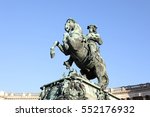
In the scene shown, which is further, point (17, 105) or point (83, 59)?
point (83, 59)

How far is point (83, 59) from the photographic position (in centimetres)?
2416

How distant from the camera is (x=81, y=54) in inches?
942

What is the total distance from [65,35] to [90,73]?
2.60m

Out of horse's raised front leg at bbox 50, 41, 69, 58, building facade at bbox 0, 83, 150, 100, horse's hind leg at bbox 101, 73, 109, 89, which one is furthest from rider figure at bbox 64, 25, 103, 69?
building facade at bbox 0, 83, 150, 100

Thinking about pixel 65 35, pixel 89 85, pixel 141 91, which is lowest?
pixel 89 85

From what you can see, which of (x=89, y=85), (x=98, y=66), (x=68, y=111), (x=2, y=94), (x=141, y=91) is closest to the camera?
(x=68, y=111)

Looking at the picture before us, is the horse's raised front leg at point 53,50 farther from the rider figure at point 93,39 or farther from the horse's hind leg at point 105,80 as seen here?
the horse's hind leg at point 105,80

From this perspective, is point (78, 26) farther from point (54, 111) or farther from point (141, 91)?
point (141, 91)

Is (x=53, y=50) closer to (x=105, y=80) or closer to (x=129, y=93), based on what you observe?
(x=105, y=80)

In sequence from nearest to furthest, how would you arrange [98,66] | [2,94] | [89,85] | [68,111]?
1. [68,111]
2. [89,85]
3. [98,66]
4. [2,94]

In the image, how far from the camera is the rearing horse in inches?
930

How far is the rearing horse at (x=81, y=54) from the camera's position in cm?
2362

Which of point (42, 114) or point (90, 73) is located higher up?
point (90, 73)

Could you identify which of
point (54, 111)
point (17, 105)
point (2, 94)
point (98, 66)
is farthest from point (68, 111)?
point (2, 94)
